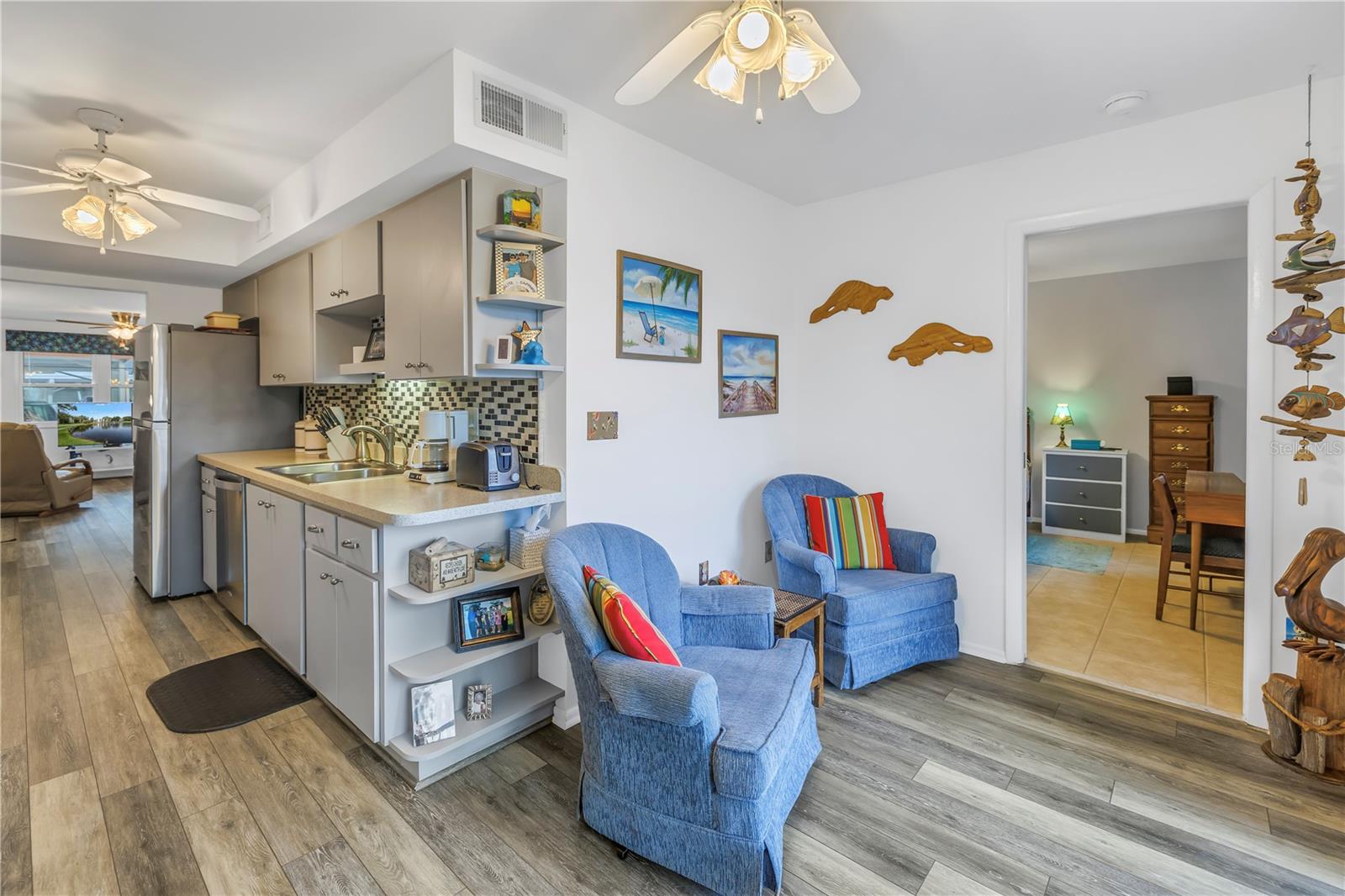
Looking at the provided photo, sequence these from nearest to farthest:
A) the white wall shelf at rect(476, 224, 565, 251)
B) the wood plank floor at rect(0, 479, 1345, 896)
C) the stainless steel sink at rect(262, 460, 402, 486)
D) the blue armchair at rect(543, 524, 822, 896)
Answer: the blue armchair at rect(543, 524, 822, 896) → the wood plank floor at rect(0, 479, 1345, 896) → the white wall shelf at rect(476, 224, 565, 251) → the stainless steel sink at rect(262, 460, 402, 486)

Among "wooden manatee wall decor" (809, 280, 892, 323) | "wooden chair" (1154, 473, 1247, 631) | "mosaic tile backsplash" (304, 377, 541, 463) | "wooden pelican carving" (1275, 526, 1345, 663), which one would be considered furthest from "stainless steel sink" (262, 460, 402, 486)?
"wooden chair" (1154, 473, 1247, 631)

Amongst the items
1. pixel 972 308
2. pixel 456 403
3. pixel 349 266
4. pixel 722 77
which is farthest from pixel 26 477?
pixel 972 308

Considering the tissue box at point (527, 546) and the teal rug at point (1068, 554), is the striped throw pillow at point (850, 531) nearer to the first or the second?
the tissue box at point (527, 546)

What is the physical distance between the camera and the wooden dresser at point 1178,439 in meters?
5.48

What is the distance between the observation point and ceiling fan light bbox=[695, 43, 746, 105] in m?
1.59

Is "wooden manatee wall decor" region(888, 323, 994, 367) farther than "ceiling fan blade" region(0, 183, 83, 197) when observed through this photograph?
Yes

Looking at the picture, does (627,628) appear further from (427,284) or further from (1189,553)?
(1189,553)

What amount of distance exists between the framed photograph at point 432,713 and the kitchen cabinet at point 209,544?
2.48 metres

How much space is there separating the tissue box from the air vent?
1.57 m

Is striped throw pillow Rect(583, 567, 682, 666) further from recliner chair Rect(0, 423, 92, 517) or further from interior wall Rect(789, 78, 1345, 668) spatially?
recliner chair Rect(0, 423, 92, 517)

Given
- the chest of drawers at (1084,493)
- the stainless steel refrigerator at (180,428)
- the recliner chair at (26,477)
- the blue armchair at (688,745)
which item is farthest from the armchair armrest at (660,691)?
the recliner chair at (26,477)

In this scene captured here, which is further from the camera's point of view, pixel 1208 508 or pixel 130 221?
pixel 1208 508

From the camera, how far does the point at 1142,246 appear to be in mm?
4957

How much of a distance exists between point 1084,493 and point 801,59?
20.0 ft
